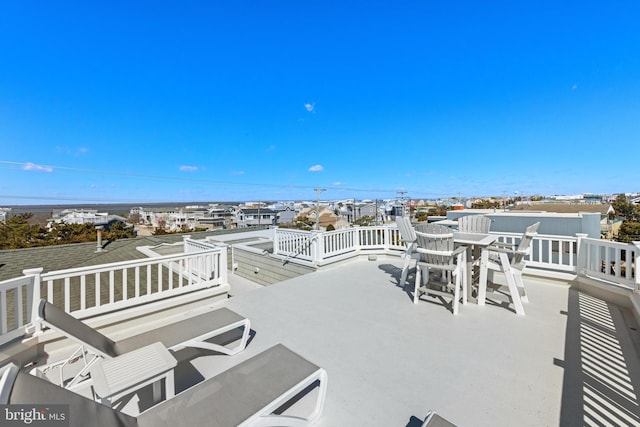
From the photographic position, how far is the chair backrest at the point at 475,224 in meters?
4.68

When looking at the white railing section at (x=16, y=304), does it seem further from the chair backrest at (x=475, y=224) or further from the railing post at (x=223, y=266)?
the chair backrest at (x=475, y=224)

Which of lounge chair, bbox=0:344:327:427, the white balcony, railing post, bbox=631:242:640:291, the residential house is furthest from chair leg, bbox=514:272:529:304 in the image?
the residential house

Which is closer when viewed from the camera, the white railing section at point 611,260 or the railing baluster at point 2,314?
the railing baluster at point 2,314

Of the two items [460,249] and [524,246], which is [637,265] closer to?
[524,246]

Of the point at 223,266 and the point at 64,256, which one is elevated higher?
the point at 223,266

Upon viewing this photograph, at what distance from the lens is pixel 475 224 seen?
4.82 meters

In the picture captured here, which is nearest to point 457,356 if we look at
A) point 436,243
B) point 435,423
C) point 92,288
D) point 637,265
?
point 435,423

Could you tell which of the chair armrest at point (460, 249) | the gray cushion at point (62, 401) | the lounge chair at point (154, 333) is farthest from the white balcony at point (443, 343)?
the gray cushion at point (62, 401)

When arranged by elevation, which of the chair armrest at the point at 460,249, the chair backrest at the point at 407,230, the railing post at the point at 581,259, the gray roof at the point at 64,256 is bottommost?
the gray roof at the point at 64,256

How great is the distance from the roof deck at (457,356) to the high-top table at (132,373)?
1.65 ft

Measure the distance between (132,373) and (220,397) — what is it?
66 cm

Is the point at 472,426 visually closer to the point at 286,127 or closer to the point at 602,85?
the point at 602,85

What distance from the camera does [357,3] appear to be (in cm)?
919

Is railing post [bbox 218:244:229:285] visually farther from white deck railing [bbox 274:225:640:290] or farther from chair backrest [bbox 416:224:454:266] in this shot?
chair backrest [bbox 416:224:454:266]
